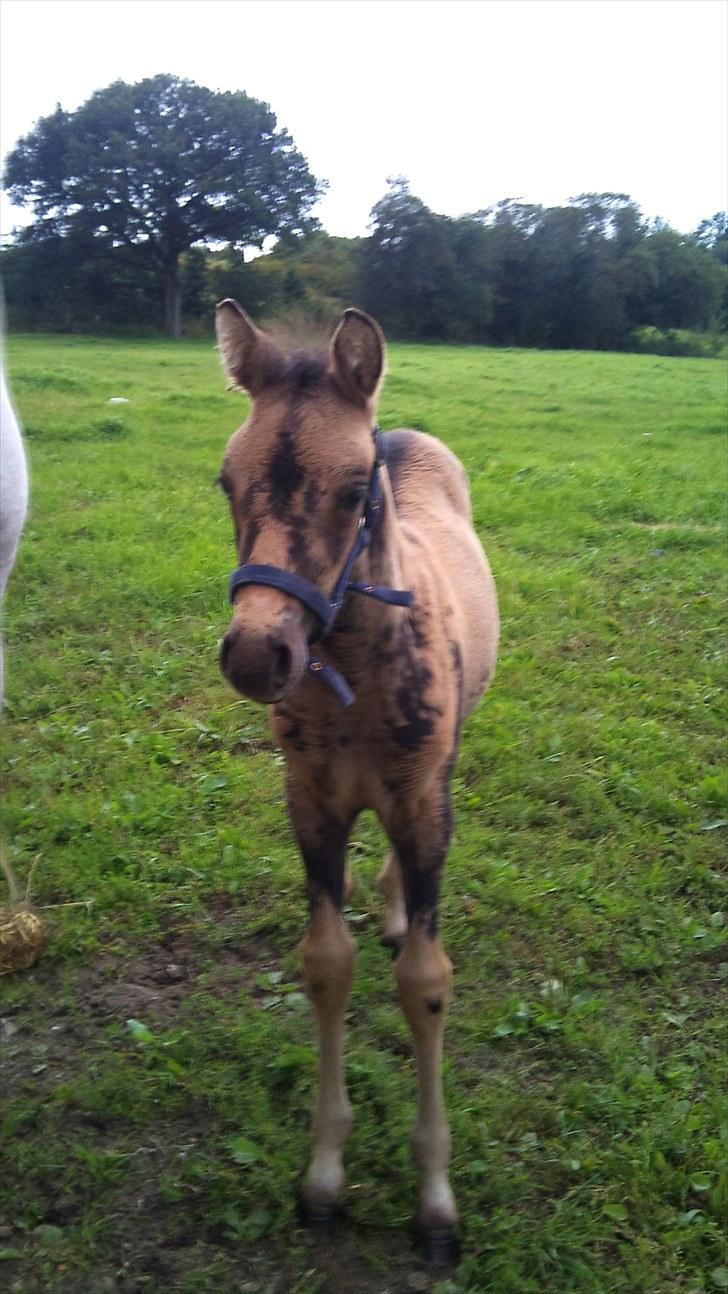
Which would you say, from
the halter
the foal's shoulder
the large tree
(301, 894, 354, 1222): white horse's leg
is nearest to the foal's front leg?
(301, 894, 354, 1222): white horse's leg

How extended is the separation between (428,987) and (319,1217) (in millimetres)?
638

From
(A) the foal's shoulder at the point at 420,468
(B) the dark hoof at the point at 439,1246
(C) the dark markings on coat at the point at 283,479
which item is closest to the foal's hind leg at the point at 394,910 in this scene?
(B) the dark hoof at the point at 439,1246

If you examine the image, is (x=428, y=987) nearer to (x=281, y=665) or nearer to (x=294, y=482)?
(x=281, y=665)

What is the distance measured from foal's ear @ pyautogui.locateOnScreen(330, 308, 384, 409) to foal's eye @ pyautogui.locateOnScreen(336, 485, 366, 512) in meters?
0.20

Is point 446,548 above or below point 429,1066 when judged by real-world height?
above

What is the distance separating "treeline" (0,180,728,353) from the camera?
24.1 meters

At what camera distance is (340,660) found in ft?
6.84

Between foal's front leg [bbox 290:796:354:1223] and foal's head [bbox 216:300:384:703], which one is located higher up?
foal's head [bbox 216:300:384:703]

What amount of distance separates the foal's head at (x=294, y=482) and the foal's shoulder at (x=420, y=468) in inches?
56.1

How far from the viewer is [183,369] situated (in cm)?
1744

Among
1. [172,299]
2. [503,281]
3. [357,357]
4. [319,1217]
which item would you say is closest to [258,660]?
[357,357]

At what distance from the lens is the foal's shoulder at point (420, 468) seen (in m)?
3.44

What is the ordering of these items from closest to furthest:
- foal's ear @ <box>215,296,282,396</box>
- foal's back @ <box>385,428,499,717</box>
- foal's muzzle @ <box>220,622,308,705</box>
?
foal's muzzle @ <box>220,622,308,705</box> < foal's ear @ <box>215,296,282,396</box> < foal's back @ <box>385,428,499,717</box>

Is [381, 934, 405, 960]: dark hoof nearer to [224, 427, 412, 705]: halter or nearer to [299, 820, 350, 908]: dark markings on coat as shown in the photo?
[299, 820, 350, 908]: dark markings on coat
